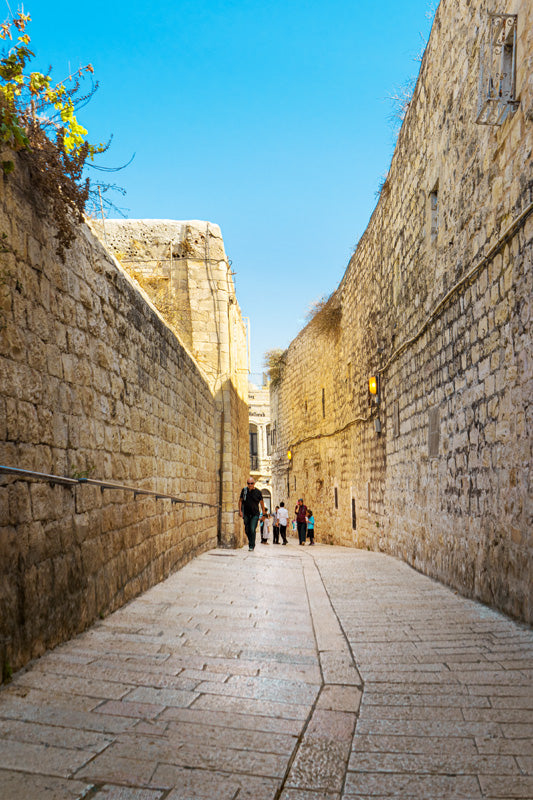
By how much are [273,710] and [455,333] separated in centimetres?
471

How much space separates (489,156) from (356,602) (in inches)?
165

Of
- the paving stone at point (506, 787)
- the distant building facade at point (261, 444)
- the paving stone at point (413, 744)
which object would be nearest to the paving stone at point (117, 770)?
the paving stone at point (413, 744)

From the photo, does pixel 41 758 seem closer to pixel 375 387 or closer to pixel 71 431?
pixel 71 431

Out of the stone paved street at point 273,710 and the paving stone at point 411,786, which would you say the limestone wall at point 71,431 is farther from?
the paving stone at point 411,786

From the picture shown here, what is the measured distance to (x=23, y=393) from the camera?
10.9 feet

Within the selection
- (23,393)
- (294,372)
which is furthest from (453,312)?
(294,372)

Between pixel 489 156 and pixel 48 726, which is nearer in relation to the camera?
pixel 48 726

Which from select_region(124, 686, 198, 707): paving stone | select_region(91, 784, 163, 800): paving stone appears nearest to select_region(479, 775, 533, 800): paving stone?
select_region(91, 784, 163, 800): paving stone

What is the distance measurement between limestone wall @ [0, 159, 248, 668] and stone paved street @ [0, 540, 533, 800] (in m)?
0.32

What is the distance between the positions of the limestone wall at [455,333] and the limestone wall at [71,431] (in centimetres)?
304

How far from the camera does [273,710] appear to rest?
2.81 metres

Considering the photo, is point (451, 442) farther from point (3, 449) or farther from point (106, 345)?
point (3, 449)

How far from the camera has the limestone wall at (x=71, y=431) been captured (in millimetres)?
3145

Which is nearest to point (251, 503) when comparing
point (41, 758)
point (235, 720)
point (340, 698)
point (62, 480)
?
point (62, 480)
